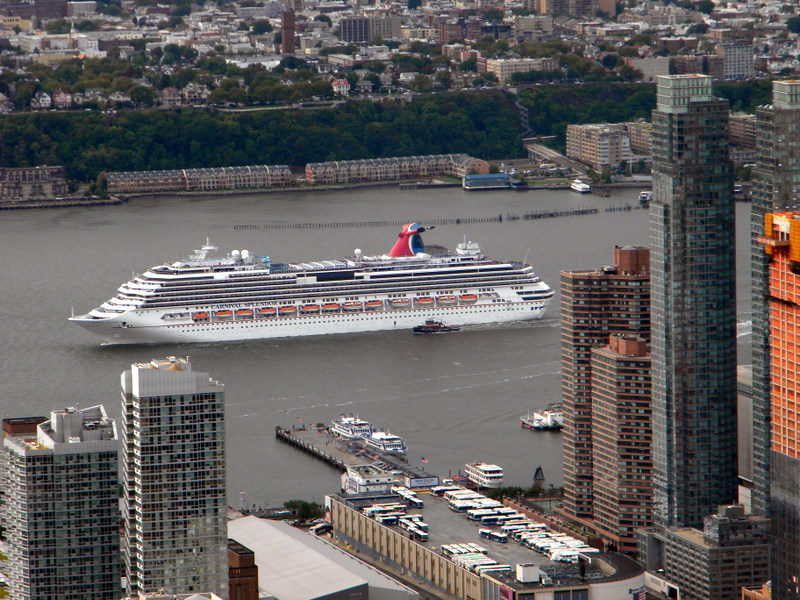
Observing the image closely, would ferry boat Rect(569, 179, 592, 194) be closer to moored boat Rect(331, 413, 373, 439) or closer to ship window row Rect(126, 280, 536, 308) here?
ship window row Rect(126, 280, 536, 308)

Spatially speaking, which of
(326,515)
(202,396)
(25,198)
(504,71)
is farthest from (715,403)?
A: (504,71)

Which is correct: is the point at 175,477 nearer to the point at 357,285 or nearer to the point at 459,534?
the point at 459,534

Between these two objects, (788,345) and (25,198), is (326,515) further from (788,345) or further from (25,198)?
(25,198)

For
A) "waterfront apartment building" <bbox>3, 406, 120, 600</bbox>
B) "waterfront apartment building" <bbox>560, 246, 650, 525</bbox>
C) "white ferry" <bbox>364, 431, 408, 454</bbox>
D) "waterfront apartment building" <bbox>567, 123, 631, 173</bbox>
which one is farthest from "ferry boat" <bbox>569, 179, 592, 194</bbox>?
"waterfront apartment building" <bbox>3, 406, 120, 600</bbox>

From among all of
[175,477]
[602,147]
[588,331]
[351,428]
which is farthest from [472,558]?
[602,147]

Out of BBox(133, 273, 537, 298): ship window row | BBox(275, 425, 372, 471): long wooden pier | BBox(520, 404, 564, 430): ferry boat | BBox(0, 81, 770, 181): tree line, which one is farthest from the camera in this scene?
BBox(0, 81, 770, 181): tree line
